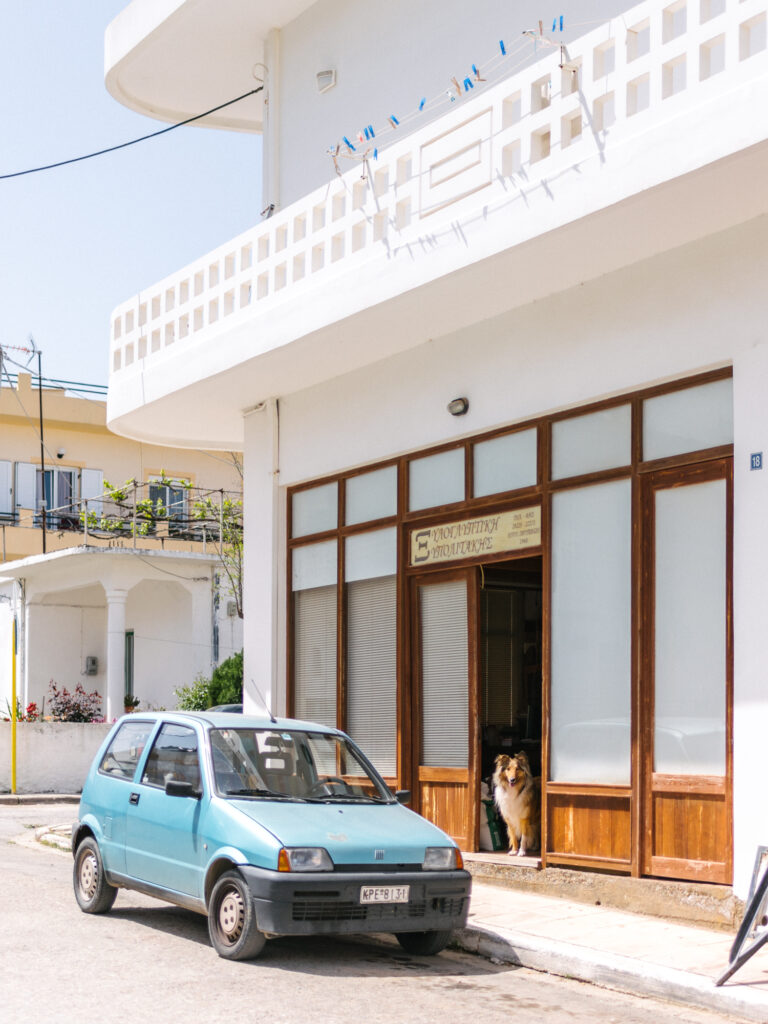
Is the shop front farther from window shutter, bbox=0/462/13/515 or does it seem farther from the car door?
window shutter, bbox=0/462/13/515

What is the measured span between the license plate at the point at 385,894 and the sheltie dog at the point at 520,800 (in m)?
3.76

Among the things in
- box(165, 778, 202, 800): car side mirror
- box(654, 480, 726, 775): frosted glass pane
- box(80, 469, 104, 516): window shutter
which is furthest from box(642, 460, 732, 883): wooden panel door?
box(80, 469, 104, 516): window shutter

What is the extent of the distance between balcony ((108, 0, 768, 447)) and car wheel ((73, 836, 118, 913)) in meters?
5.40

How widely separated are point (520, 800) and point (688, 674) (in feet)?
8.39

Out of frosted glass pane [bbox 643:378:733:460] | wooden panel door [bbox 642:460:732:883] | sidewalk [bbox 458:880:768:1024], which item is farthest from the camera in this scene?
frosted glass pane [bbox 643:378:733:460]

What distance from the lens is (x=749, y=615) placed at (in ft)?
32.4

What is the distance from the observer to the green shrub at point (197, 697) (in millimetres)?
23812

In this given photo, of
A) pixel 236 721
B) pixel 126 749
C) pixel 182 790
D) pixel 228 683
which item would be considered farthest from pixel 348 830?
pixel 228 683

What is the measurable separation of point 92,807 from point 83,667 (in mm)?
19592

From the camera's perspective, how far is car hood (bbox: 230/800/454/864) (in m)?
8.62

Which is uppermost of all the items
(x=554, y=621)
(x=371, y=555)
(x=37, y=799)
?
Answer: (x=371, y=555)

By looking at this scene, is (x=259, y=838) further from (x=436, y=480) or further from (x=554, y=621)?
(x=436, y=480)

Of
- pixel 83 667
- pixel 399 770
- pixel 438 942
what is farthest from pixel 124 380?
pixel 83 667

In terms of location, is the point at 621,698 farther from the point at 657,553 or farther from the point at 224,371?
the point at 224,371
